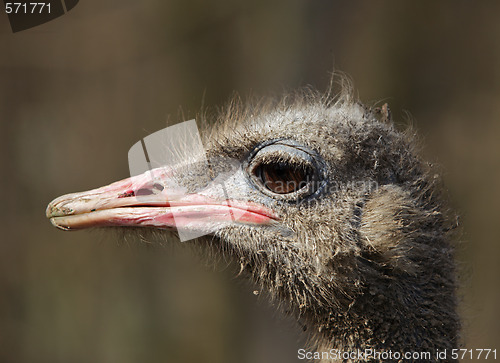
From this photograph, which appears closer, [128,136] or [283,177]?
[283,177]

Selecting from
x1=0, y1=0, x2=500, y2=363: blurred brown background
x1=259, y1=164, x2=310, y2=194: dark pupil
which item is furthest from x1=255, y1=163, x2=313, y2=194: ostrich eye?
x1=0, y1=0, x2=500, y2=363: blurred brown background

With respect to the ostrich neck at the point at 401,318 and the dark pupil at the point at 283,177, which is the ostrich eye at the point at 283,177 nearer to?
the dark pupil at the point at 283,177

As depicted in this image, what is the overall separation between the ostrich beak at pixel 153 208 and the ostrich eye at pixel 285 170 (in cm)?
9

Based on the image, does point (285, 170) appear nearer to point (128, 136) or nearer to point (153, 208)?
point (153, 208)

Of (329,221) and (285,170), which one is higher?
(285,170)

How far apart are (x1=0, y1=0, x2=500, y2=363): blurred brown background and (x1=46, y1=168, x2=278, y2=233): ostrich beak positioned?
3419mm

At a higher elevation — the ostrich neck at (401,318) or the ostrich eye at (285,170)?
the ostrich eye at (285,170)

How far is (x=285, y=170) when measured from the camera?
7.60ft

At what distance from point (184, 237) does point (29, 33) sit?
3.86 m

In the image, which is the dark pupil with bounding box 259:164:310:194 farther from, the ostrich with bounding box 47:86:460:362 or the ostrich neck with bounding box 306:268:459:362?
the ostrich neck with bounding box 306:268:459:362

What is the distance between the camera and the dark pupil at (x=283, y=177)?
2.29m

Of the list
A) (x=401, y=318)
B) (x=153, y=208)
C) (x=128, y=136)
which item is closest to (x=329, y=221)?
(x=401, y=318)

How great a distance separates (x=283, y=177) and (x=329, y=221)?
23 centimetres

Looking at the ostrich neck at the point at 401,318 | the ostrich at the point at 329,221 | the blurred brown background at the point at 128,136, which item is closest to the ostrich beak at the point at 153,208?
the ostrich at the point at 329,221
